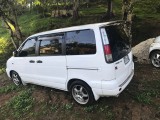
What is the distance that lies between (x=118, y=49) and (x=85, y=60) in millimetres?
878

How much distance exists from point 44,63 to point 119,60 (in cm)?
240

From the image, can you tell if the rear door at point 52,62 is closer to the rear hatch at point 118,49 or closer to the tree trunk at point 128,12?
the rear hatch at point 118,49

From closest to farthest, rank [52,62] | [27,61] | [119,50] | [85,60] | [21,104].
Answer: [85,60]
[119,50]
[52,62]
[21,104]
[27,61]

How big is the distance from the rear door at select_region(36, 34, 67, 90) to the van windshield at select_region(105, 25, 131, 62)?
55.0 inches

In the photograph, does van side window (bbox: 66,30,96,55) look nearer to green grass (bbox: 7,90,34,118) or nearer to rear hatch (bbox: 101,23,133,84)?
rear hatch (bbox: 101,23,133,84)

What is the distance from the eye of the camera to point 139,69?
8.89 meters

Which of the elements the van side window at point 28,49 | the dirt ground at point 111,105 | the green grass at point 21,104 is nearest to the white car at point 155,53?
the dirt ground at point 111,105

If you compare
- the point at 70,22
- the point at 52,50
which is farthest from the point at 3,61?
the point at 52,50

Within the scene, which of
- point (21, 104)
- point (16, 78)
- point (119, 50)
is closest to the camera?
point (119, 50)

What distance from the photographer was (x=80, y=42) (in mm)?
6023

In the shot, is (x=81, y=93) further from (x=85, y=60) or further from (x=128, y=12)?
(x=128, y=12)

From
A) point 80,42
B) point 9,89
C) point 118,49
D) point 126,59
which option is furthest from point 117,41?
point 9,89

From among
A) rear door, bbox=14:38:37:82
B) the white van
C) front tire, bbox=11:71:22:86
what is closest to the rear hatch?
the white van

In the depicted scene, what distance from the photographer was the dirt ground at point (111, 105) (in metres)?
6.04
